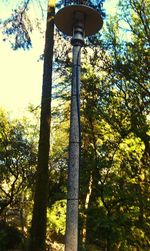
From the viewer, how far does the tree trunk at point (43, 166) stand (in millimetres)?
7051

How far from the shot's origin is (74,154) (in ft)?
10.0

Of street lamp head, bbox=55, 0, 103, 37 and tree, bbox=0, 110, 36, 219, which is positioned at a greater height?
tree, bbox=0, 110, 36, 219

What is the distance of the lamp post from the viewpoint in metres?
2.87

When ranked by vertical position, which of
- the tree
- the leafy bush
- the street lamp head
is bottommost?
the leafy bush

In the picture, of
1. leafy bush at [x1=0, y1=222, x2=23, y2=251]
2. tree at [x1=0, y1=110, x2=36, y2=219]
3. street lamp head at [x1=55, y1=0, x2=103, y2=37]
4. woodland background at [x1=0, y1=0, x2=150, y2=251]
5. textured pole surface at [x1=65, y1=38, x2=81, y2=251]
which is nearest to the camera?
textured pole surface at [x1=65, y1=38, x2=81, y2=251]

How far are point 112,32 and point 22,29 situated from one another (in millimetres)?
2684

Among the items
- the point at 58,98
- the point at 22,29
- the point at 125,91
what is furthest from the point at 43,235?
the point at 22,29

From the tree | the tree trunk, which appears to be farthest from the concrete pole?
the tree

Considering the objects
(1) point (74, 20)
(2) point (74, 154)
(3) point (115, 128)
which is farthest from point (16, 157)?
(2) point (74, 154)

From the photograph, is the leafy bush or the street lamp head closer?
the street lamp head

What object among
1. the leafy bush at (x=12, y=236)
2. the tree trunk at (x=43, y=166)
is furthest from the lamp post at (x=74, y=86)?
the leafy bush at (x=12, y=236)

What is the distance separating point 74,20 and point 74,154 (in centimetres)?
126

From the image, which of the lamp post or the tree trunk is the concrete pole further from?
the tree trunk

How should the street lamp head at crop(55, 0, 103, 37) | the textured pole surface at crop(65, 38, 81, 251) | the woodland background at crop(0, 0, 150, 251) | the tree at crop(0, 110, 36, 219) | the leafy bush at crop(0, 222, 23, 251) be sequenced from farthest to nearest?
the leafy bush at crop(0, 222, 23, 251), the tree at crop(0, 110, 36, 219), the woodland background at crop(0, 0, 150, 251), the street lamp head at crop(55, 0, 103, 37), the textured pole surface at crop(65, 38, 81, 251)
